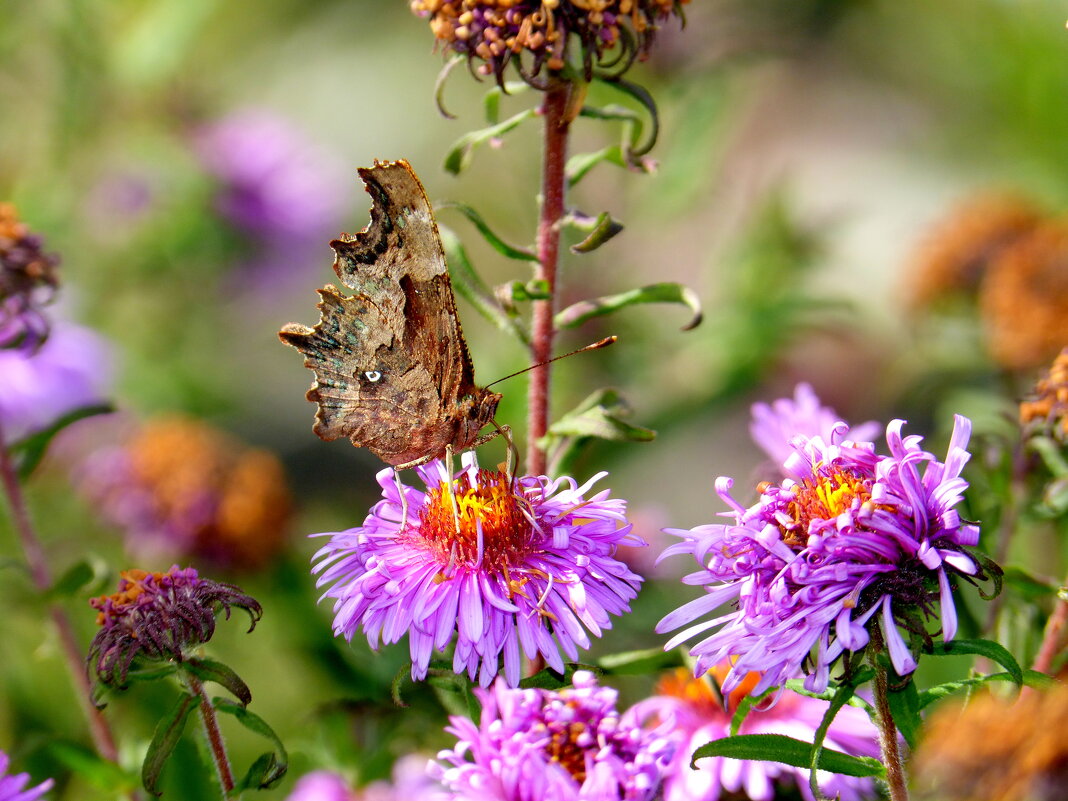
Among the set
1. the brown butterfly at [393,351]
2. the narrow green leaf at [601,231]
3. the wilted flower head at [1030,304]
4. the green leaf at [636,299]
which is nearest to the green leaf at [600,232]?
the narrow green leaf at [601,231]

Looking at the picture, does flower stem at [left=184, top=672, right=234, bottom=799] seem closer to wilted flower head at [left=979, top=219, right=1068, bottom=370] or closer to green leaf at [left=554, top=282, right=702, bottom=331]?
green leaf at [left=554, top=282, right=702, bottom=331]

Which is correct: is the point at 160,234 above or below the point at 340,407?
above

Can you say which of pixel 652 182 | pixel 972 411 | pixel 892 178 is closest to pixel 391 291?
pixel 972 411

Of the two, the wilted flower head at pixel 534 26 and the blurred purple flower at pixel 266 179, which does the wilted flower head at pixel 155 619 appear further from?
the blurred purple flower at pixel 266 179

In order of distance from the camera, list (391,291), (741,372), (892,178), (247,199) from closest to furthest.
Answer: (391,291), (741,372), (247,199), (892,178)

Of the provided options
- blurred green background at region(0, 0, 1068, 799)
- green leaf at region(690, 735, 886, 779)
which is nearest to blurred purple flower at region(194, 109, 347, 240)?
blurred green background at region(0, 0, 1068, 799)

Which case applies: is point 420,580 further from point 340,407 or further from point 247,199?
point 247,199
